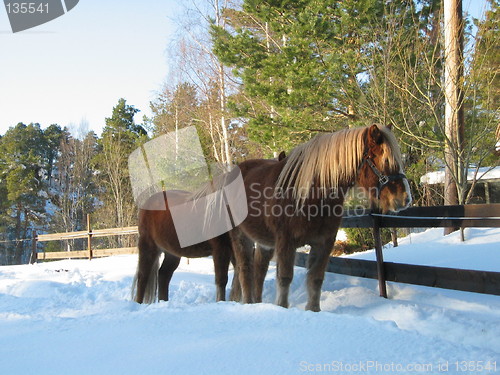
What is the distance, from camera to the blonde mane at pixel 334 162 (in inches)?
143

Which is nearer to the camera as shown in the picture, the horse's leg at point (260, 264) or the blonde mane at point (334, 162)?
the blonde mane at point (334, 162)

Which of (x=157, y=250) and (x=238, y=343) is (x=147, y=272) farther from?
(x=238, y=343)

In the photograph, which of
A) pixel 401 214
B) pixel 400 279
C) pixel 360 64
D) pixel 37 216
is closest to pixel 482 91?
pixel 360 64

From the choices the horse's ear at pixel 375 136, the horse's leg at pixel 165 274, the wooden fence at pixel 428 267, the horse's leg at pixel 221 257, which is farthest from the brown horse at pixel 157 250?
the horse's ear at pixel 375 136

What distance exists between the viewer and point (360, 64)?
29.6 ft

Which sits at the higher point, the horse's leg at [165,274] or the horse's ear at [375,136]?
the horse's ear at [375,136]

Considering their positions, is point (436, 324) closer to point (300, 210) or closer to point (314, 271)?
point (314, 271)

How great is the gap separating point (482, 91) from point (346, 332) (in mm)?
7323

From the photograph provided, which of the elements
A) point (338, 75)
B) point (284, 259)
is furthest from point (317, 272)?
point (338, 75)

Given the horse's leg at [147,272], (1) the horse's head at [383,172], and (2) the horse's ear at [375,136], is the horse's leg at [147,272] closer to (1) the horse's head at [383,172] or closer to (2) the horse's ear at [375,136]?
(1) the horse's head at [383,172]
